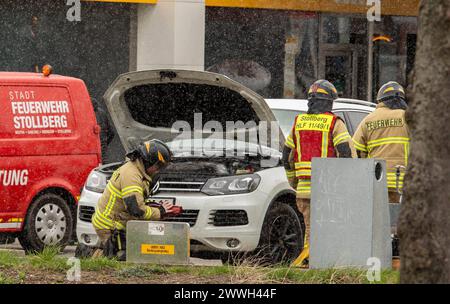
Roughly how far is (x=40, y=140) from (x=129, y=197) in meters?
3.17

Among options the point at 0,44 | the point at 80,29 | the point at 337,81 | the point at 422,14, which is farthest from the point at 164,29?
the point at 422,14

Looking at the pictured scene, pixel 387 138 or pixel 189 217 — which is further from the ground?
pixel 387 138

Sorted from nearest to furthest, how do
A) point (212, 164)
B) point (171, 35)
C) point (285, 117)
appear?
1. point (212, 164)
2. point (285, 117)
3. point (171, 35)

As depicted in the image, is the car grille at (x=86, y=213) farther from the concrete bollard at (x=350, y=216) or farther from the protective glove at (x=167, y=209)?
the concrete bollard at (x=350, y=216)

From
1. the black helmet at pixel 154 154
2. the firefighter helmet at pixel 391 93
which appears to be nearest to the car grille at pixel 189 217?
the black helmet at pixel 154 154

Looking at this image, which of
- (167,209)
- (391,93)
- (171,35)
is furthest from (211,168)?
(171,35)

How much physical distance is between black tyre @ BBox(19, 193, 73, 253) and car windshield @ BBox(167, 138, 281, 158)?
5.93ft

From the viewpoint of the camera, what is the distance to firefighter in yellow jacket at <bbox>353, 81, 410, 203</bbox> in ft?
33.9

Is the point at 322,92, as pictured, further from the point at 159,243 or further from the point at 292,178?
the point at 159,243

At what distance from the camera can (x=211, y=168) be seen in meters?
10.8

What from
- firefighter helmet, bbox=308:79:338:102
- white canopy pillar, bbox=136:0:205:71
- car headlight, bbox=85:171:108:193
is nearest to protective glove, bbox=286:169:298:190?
firefighter helmet, bbox=308:79:338:102

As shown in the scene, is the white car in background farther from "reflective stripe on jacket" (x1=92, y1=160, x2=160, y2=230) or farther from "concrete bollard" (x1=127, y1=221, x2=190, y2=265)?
"concrete bollard" (x1=127, y1=221, x2=190, y2=265)

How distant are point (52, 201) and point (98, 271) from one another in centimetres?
475

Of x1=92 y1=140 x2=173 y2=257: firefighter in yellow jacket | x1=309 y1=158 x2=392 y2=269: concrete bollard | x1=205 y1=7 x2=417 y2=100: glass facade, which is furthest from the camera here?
x1=205 y1=7 x2=417 y2=100: glass facade
